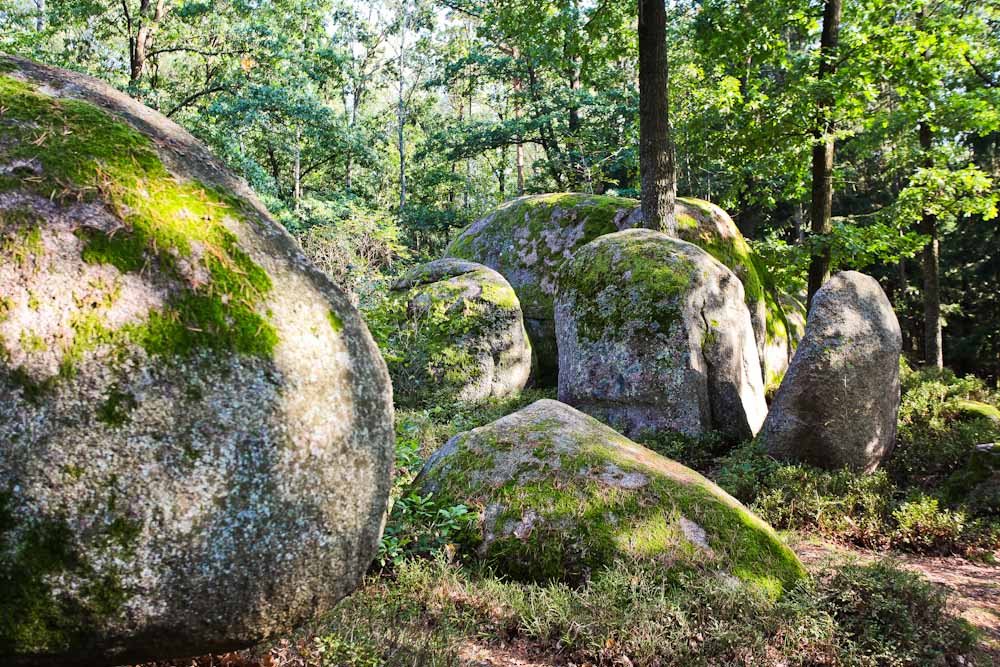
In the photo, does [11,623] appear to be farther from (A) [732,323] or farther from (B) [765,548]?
(A) [732,323]

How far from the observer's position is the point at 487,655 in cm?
355

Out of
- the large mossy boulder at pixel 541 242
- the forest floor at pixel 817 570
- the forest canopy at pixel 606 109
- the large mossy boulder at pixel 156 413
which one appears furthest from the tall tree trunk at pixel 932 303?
the large mossy boulder at pixel 156 413

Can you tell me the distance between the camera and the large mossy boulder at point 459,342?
10.2 meters

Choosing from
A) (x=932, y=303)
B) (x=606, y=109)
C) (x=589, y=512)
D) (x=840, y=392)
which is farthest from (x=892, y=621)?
(x=606, y=109)

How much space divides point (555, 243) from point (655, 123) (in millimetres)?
3532

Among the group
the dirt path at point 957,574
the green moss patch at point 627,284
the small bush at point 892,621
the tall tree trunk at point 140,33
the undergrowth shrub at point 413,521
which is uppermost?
the tall tree trunk at point 140,33

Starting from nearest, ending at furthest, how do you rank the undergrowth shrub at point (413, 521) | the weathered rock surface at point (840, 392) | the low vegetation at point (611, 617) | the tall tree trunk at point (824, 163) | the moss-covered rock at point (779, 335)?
the low vegetation at point (611, 617) < the undergrowth shrub at point (413, 521) < the weathered rock surface at point (840, 392) < the moss-covered rock at point (779, 335) < the tall tree trunk at point (824, 163)

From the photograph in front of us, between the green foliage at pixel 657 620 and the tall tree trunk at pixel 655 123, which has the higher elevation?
the tall tree trunk at pixel 655 123

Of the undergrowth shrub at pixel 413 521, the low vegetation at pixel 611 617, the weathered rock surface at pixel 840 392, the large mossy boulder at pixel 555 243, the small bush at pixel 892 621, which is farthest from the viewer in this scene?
the large mossy boulder at pixel 555 243

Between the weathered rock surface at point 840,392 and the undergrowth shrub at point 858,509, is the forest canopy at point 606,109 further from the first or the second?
the undergrowth shrub at point 858,509

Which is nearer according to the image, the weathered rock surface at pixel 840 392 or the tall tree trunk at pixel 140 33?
the weathered rock surface at pixel 840 392

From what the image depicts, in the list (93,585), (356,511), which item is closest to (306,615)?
(356,511)

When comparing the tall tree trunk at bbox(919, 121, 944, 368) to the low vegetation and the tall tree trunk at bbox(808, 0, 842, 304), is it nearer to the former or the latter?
the tall tree trunk at bbox(808, 0, 842, 304)

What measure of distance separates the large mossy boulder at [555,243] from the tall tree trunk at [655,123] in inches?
46.0
